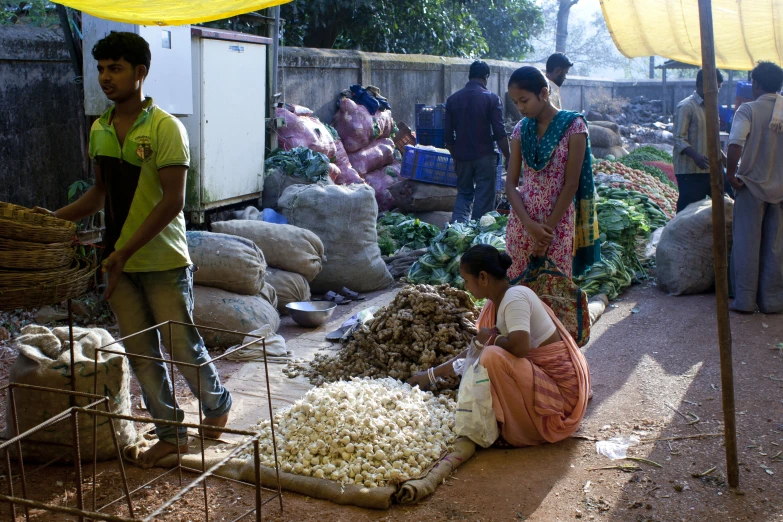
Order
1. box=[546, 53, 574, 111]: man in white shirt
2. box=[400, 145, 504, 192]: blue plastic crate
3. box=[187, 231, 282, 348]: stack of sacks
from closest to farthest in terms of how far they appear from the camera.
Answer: box=[187, 231, 282, 348]: stack of sacks → box=[546, 53, 574, 111]: man in white shirt → box=[400, 145, 504, 192]: blue plastic crate

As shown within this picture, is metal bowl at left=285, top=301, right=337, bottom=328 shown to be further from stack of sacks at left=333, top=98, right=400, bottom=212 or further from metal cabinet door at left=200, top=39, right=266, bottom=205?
stack of sacks at left=333, top=98, right=400, bottom=212

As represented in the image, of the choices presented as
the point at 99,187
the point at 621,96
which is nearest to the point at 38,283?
the point at 99,187

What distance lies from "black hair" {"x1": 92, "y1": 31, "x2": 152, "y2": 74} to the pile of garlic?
5.69ft

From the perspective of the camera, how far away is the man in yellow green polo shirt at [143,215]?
316 centimetres

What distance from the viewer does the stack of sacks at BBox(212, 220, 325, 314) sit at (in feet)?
20.5

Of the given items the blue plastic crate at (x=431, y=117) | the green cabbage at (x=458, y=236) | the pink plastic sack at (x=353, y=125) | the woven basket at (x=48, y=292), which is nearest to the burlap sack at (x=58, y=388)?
the woven basket at (x=48, y=292)

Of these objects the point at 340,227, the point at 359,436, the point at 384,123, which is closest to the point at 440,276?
the point at 340,227

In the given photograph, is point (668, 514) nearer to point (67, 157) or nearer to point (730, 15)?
point (730, 15)

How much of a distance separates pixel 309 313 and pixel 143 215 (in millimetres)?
2776

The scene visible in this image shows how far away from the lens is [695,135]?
22.9ft

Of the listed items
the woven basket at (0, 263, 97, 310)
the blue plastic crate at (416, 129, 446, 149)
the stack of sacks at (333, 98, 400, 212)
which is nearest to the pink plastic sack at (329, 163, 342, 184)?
the stack of sacks at (333, 98, 400, 212)

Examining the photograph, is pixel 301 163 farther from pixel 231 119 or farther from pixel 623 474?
pixel 623 474

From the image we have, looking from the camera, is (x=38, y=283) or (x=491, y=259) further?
(x=491, y=259)

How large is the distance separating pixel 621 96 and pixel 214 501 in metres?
24.6
